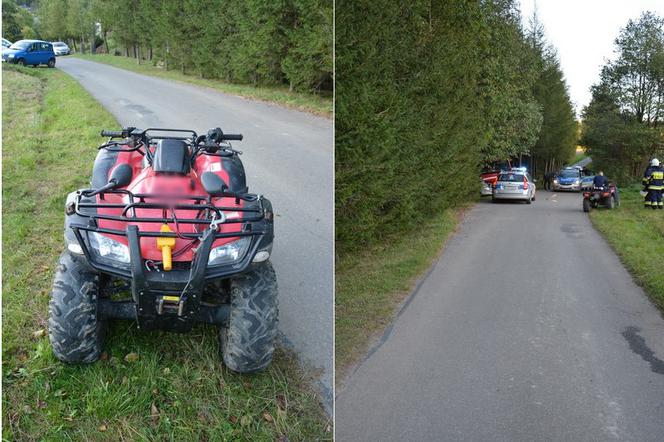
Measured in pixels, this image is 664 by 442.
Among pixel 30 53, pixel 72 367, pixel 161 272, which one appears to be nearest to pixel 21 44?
pixel 30 53

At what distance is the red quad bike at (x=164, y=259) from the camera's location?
4.76 ft

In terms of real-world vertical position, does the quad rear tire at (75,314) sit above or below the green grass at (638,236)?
below

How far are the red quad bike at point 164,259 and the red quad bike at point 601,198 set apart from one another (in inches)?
40.2

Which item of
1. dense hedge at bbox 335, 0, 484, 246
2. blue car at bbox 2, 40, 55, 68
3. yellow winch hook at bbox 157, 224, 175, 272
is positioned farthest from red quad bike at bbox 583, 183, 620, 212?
blue car at bbox 2, 40, 55, 68

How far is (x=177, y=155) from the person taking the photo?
163 cm

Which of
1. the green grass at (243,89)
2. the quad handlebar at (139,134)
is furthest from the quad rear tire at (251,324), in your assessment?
the green grass at (243,89)

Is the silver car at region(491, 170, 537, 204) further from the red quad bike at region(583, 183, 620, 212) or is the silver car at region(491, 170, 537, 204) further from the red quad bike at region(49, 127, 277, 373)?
the red quad bike at region(49, 127, 277, 373)

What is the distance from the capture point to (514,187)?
6.62 ft

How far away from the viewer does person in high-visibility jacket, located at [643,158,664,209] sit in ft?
4.53

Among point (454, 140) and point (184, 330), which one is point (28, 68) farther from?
point (454, 140)

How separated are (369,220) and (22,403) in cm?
120

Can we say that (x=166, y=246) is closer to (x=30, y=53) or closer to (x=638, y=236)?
(x=30, y=53)

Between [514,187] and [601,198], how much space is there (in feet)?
1.45

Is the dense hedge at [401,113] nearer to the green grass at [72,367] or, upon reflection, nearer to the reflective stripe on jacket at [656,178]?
the green grass at [72,367]
